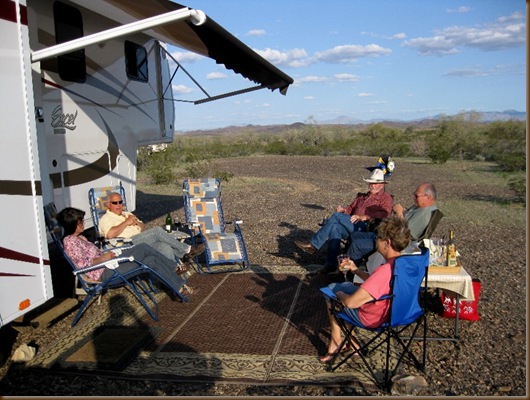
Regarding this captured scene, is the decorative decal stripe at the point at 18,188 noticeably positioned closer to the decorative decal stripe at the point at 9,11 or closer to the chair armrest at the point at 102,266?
the chair armrest at the point at 102,266

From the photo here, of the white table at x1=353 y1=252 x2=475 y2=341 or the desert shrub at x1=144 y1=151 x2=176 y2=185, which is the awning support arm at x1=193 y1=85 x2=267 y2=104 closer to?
the white table at x1=353 y1=252 x2=475 y2=341

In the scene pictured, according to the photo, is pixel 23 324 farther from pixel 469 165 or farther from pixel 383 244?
pixel 469 165

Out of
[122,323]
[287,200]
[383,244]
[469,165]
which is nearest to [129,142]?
[122,323]

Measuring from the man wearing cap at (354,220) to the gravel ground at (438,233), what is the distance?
65cm

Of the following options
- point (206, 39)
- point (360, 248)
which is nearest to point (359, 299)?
point (360, 248)

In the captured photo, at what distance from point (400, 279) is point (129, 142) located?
14.0 ft

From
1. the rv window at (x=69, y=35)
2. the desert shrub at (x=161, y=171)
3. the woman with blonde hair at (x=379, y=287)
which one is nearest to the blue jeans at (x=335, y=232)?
the woman with blonde hair at (x=379, y=287)

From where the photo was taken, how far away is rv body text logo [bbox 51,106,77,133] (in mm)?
4848

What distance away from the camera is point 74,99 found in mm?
5152

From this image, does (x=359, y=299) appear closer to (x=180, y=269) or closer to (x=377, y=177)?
(x=180, y=269)

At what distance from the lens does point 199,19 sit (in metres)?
3.61

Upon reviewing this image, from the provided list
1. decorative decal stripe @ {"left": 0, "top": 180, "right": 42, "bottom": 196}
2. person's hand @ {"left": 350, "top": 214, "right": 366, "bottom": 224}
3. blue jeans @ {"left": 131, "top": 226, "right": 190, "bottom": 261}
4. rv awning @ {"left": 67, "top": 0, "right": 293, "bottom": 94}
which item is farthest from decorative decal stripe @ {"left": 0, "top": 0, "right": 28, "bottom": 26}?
person's hand @ {"left": 350, "top": 214, "right": 366, "bottom": 224}

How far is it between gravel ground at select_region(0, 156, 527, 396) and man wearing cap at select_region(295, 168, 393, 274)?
65cm

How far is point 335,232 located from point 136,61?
3282 mm
